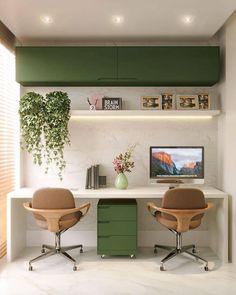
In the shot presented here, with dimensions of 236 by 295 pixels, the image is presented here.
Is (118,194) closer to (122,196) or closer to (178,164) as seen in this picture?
(122,196)

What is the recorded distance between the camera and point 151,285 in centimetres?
321

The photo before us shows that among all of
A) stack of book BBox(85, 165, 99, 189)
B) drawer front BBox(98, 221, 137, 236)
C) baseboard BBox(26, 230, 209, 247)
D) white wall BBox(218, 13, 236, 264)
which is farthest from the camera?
baseboard BBox(26, 230, 209, 247)

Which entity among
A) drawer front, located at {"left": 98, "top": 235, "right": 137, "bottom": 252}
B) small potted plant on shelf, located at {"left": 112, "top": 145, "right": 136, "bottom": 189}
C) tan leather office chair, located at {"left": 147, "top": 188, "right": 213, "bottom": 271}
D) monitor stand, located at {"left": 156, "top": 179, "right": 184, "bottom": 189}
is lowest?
drawer front, located at {"left": 98, "top": 235, "right": 137, "bottom": 252}

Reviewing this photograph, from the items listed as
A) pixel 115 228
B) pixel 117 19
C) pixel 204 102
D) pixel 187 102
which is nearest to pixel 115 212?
pixel 115 228

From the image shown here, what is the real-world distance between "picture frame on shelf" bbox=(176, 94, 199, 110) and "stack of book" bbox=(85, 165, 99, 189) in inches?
50.3

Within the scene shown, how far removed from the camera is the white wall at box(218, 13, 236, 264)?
3752 millimetres

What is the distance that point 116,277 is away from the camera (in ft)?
11.2

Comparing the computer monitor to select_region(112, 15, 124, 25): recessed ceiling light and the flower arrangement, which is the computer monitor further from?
select_region(112, 15, 124, 25): recessed ceiling light

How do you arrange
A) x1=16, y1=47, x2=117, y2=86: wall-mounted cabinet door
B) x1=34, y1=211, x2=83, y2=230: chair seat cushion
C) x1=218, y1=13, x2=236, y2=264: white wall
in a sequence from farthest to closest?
x1=16, y1=47, x2=117, y2=86: wall-mounted cabinet door
x1=218, y1=13, x2=236, y2=264: white wall
x1=34, y1=211, x2=83, y2=230: chair seat cushion

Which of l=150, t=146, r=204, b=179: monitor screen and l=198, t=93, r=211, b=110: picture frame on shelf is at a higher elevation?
l=198, t=93, r=211, b=110: picture frame on shelf

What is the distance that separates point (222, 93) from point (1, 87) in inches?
101

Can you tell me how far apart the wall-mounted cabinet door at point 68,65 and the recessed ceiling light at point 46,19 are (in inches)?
19.3

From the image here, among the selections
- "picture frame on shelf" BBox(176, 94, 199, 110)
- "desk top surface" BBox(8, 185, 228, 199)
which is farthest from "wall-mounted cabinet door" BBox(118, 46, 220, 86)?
"desk top surface" BBox(8, 185, 228, 199)

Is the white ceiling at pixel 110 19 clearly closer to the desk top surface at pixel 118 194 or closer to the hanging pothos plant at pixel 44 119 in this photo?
the hanging pothos plant at pixel 44 119
